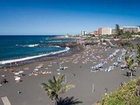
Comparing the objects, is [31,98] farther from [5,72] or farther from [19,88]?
[5,72]

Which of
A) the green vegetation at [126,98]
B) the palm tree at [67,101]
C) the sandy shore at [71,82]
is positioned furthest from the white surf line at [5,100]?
the green vegetation at [126,98]

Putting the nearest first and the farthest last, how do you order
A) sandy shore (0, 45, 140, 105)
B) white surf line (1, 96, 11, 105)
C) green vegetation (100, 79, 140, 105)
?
green vegetation (100, 79, 140, 105) → white surf line (1, 96, 11, 105) → sandy shore (0, 45, 140, 105)

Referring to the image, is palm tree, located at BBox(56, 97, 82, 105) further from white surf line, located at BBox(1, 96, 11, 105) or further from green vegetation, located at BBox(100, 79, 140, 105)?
green vegetation, located at BBox(100, 79, 140, 105)

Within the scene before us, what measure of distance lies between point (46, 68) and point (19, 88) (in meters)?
20.3

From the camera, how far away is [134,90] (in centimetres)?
2869

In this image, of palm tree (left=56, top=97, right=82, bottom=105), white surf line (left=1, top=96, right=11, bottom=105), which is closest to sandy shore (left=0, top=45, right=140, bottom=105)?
white surf line (left=1, top=96, right=11, bottom=105)

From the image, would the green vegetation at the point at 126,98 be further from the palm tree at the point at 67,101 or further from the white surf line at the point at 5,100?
→ the white surf line at the point at 5,100

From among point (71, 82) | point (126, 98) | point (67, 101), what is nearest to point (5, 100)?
point (67, 101)

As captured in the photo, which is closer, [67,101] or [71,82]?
[67,101]

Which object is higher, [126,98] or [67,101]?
[126,98]

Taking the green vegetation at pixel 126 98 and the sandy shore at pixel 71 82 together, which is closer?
the green vegetation at pixel 126 98

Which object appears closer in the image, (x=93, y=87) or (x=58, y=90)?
(x=58, y=90)

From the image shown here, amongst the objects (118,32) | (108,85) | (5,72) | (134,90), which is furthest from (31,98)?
(118,32)

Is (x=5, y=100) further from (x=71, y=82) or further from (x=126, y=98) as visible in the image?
(x=126, y=98)
